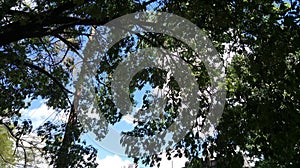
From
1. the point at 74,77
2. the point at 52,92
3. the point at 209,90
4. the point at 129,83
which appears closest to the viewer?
the point at 209,90

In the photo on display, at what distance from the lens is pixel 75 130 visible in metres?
6.36

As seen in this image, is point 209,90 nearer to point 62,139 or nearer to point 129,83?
point 129,83

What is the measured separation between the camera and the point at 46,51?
22.7ft

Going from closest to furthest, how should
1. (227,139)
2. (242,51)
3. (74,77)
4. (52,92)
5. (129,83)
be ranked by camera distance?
1. (227,139)
2. (242,51)
3. (129,83)
4. (52,92)
5. (74,77)

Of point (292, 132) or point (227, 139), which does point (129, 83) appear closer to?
point (227, 139)

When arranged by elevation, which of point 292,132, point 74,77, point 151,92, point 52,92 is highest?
point 74,77

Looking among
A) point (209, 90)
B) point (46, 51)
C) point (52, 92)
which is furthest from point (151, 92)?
point (46, 51)

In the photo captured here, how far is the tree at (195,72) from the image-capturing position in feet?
12.2

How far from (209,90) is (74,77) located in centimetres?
364

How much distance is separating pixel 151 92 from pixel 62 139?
228 centimetres

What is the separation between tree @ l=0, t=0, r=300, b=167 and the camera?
146 inches

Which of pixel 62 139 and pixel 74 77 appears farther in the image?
pixel 74 77

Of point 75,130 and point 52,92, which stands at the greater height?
point 52,92

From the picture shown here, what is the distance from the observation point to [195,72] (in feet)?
19.4
